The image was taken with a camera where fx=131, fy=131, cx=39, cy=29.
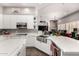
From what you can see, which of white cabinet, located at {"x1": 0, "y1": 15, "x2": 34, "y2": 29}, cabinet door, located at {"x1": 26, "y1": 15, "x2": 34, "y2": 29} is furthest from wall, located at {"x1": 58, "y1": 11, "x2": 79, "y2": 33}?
white cabinet, located at {"x1": 0, "y1": 15, "x2": 34, "y2": 29}

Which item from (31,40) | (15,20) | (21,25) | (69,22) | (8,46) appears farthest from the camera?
(15,20)

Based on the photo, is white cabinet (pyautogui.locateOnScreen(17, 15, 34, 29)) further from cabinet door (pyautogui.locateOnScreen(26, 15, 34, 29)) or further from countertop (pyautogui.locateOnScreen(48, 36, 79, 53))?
countertop (pyautogui.locateOnScreen(48, 36, 79, 53))

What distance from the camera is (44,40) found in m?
5.10

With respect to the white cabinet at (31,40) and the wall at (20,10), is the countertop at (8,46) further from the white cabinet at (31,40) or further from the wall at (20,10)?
the wall at (20,10)

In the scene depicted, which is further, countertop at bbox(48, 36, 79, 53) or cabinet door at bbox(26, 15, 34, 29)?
cabinet door at bbox(26, 15, 34, 29)

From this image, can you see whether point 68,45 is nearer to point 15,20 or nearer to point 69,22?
A: point 69,22

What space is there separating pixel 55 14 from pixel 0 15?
2.73 metres

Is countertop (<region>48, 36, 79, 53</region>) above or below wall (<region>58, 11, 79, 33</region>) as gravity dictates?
below

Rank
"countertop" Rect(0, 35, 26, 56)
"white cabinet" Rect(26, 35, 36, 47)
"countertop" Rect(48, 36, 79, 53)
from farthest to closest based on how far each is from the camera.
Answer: "white cabinet" Rect(26, 35, 36, 47), "countertop" Rect(48, 36, 79, 53), "countertop" Rect(0, 35, 26, 56)

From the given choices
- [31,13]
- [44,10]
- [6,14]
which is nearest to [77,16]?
[44,10]

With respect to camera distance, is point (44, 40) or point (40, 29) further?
point (40, 29)

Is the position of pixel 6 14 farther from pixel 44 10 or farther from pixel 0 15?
pixel 44 10

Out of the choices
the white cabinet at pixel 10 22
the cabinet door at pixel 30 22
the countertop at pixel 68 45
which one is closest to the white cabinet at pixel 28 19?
the cabinet door at pixel 30 22

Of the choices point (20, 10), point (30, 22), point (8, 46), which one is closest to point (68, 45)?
point (8, 46)
